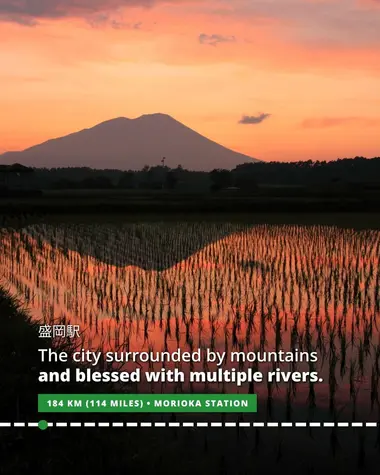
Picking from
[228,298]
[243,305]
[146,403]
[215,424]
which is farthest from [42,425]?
[228,298]

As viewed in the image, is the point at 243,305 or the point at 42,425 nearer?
the point at 42,425

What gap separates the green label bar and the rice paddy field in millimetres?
139

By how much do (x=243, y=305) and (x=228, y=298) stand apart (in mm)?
585

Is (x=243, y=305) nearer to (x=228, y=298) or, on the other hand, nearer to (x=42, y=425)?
(x=228, y=298)

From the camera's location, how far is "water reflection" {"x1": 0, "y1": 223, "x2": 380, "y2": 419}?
616 centimetres

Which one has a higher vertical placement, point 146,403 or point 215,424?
point 146,403

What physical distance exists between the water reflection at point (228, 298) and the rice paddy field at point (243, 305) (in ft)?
0.07

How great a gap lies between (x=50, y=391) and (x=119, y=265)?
848 centimetres

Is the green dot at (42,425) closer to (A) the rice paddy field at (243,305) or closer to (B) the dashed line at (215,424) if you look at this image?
(B) the dashed line at (215,424)

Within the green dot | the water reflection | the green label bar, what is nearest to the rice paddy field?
the water reflection

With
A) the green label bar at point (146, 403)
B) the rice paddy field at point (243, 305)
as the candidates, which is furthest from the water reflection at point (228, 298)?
the green label bar at point (146, 403)

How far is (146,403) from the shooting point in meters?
4.80

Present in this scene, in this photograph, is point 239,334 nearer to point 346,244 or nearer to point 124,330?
point 124,330

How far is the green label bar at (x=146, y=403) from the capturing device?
14.9ft
